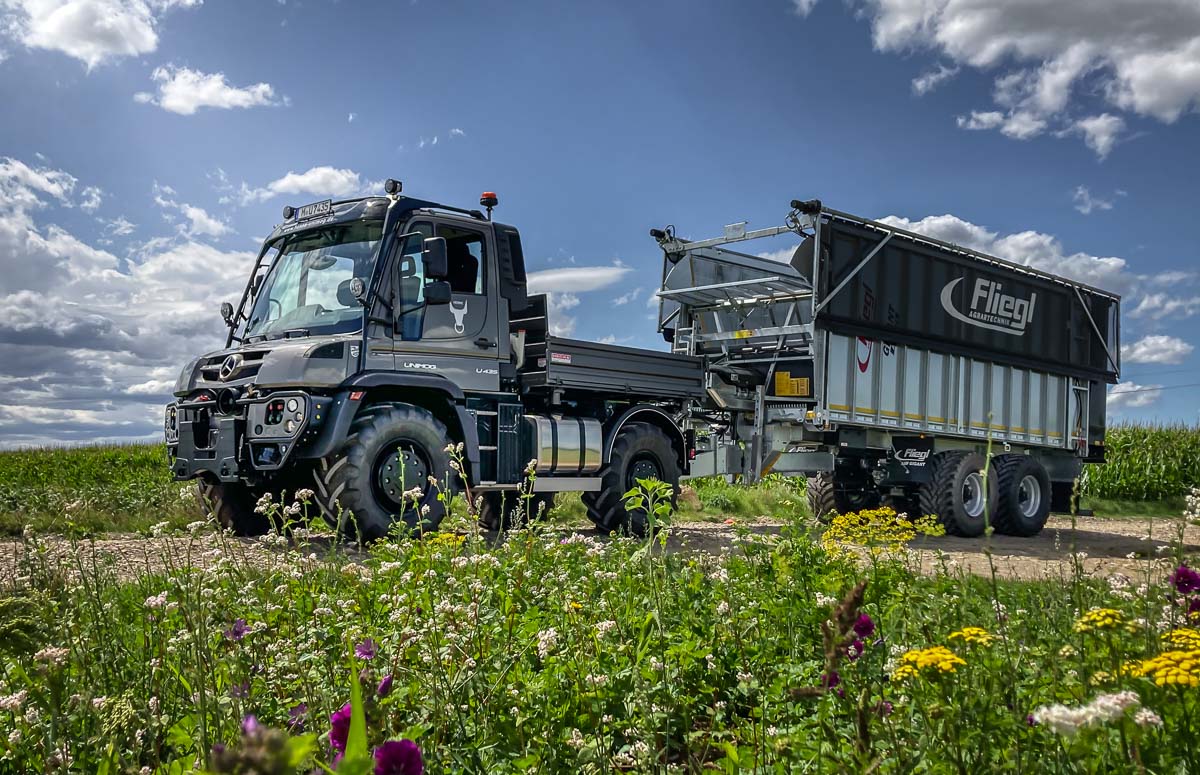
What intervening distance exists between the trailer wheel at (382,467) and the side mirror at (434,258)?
139cm

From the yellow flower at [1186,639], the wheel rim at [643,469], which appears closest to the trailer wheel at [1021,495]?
the wheel rim at [643,469]

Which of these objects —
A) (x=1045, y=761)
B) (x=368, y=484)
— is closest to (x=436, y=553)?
(x=1045, y=761)

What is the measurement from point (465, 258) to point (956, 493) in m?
7.71

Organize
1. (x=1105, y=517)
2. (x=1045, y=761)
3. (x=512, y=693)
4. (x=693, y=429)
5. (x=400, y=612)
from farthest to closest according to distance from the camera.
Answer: (x=1105, y=517)
(x=693, y=429)
(x=400, y=612)
(x=512, y=693)
(x=1045, y=761)

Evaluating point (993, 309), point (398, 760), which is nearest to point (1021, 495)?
point (993, 309)

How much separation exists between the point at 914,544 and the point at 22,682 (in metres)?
10.4

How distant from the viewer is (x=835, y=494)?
1377 cm

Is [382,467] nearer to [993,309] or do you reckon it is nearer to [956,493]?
[956,493]

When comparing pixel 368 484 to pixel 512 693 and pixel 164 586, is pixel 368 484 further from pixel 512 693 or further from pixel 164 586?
pixel 512 693

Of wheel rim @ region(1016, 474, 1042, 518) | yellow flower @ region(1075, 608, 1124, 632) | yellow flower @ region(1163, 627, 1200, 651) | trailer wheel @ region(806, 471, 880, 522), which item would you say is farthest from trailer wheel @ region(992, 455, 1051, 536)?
yellow flower @ region(1075, 608, 1124, 632)

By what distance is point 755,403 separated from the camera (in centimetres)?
1254

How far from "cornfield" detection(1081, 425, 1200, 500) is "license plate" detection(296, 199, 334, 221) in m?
19.4

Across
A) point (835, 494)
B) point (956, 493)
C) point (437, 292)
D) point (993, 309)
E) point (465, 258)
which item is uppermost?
point (993, 309)

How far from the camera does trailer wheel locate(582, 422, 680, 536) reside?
440 inches
